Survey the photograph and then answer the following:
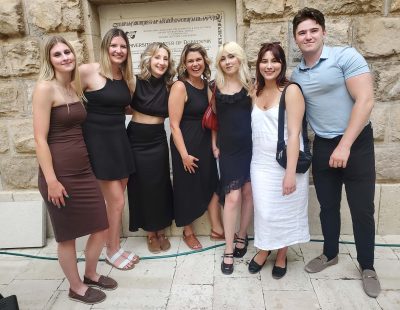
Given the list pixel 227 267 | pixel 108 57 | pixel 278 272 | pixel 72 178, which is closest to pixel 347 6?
pixel 108 57

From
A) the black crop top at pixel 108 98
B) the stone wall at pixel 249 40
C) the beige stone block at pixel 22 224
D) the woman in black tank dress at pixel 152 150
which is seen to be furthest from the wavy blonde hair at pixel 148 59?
the beige stone block at pixel 22 224

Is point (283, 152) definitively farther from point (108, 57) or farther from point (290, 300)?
point (108, 57)

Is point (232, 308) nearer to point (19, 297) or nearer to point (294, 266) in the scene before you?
point (294, 266)

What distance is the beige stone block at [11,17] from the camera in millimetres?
3254

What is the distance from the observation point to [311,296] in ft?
8.63

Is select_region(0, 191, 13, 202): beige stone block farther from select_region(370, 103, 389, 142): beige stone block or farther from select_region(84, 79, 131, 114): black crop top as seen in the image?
select_region(370, 103, 389, 142): beige stone block

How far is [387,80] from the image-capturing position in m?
3.16

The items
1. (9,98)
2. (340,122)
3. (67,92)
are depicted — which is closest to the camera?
(67,92)

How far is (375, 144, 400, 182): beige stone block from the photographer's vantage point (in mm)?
3309

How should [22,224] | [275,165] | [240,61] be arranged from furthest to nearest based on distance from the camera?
[22,224], [240,61], [275,165]

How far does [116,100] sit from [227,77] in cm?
88

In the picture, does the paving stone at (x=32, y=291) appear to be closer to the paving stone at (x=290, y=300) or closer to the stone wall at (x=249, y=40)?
the stone wall at (x=249, y=40)

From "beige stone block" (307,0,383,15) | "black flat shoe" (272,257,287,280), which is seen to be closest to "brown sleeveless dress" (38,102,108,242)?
"black flat shoe" (272,257,287,280)

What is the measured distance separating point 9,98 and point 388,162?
142 inches
